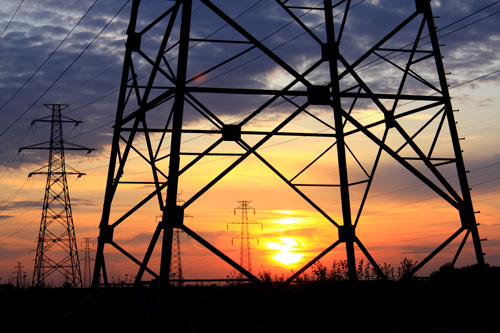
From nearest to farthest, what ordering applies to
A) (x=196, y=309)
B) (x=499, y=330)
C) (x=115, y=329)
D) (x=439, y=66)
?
(x=115, y=329) → (x=499, y=330) → (x=196, y=309) → (x=439, y=66)

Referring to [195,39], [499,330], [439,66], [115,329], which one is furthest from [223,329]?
[439,66]

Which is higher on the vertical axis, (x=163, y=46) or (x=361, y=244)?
(x=163, y=46)

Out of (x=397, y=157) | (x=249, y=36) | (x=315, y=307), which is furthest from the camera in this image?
(x=397, y=157)

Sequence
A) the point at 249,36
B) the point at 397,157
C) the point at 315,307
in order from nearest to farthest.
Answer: the point at 249,36
the point at 315,307
the point at 397,157

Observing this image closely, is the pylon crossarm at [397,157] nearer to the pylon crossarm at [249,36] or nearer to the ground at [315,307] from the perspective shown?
the pylon crossarm at [249,36]

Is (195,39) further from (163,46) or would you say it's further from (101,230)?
(101,230)

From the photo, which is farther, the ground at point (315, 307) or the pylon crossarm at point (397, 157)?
the pylon crossarm at point (397, 157)

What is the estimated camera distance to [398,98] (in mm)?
16703

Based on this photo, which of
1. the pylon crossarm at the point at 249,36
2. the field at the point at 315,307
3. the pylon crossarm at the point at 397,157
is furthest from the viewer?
the pylon crossarm at the point at 397,157

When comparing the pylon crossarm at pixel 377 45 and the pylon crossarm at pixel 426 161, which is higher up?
the pylon crossarm at pixel 377 45

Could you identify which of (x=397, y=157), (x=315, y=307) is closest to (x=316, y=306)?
(x=315, y=307)

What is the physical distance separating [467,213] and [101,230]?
11.4m

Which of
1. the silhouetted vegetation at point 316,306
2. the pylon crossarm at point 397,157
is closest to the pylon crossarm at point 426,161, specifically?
the pylon crossarm at point 397,157

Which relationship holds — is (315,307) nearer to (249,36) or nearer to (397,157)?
(397,157)
